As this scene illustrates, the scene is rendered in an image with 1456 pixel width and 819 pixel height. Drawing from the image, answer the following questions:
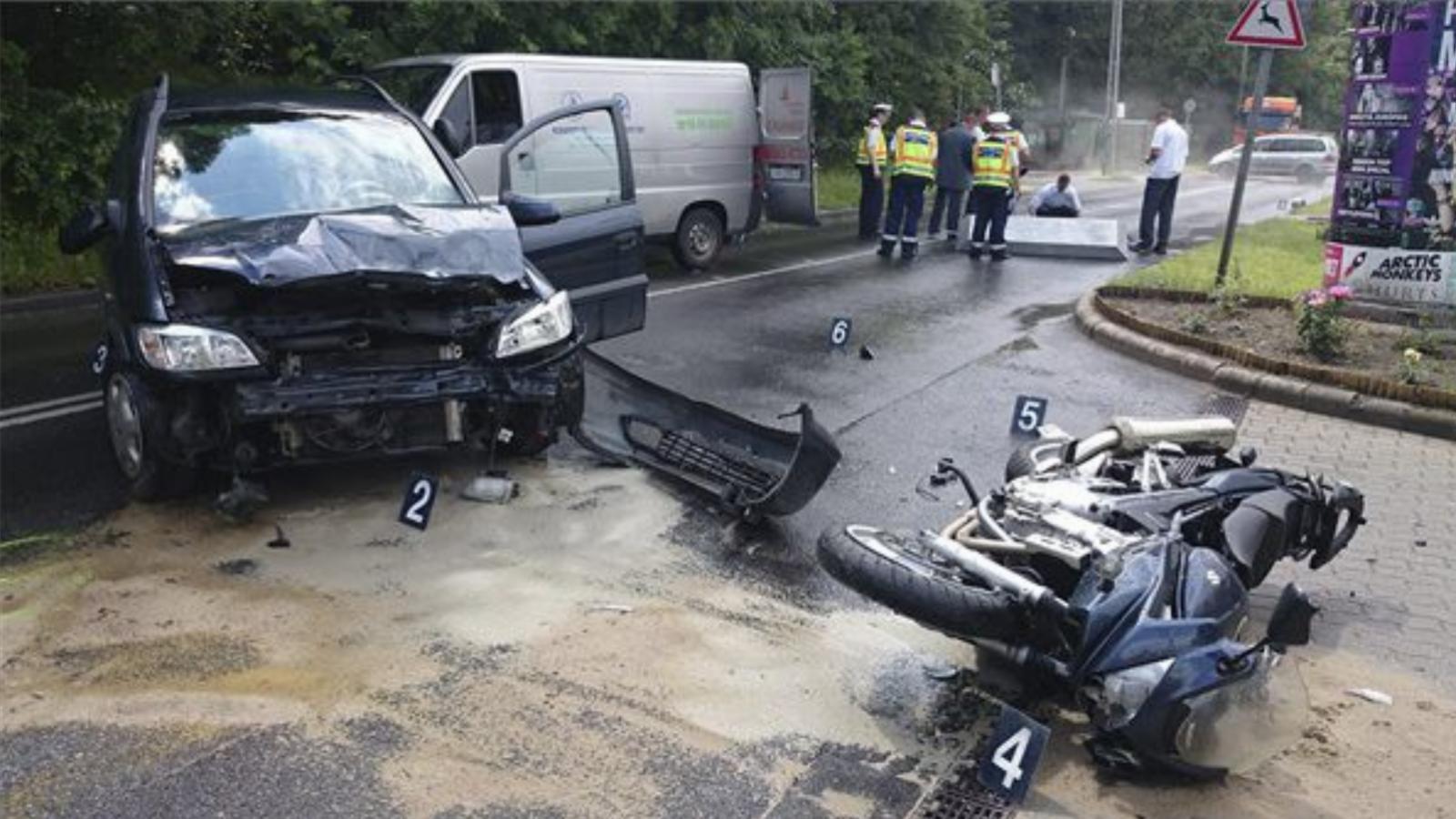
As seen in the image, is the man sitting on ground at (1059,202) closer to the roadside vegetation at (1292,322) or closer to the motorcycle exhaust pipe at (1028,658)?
the roadside vegetation at (1292,322)

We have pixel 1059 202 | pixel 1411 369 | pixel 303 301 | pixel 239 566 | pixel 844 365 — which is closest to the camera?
pixel 239 566

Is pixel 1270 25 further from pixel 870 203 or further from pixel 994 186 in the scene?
pixel 870 203

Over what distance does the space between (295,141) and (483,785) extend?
400cm

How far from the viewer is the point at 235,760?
3393mm

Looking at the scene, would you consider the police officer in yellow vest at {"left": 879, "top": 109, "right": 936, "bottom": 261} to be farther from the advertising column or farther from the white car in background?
the white car in background

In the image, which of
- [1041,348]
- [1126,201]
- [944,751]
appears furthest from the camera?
[1126,201]

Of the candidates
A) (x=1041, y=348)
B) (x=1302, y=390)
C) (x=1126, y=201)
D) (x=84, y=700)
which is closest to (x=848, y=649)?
(x=84, y=700)

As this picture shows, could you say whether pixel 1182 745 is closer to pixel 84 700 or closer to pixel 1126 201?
pixel 84 700

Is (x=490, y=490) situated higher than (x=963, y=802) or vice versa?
(x=490, y=490)

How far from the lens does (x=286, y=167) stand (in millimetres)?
5973

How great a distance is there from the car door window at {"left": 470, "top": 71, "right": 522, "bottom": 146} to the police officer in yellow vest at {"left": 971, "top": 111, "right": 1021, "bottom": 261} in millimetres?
5729

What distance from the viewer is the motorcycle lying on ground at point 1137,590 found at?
3186 millimetres

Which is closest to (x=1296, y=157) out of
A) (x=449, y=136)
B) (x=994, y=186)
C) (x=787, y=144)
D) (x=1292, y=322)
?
(x=994, y=186)

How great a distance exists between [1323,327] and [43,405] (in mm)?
8226
